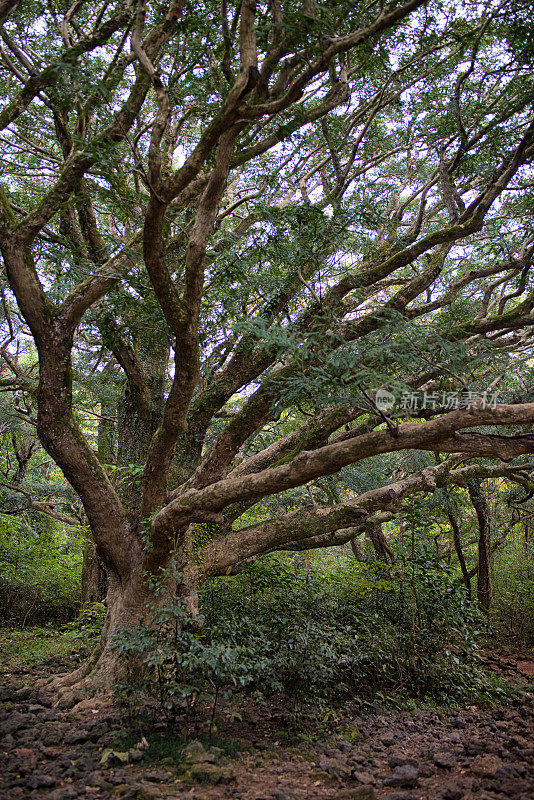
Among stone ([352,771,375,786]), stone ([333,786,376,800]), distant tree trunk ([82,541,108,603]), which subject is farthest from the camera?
distant tree trunk ([82,541,108,603])

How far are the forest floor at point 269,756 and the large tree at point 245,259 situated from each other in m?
1.10

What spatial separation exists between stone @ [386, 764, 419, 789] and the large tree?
78.0 inches

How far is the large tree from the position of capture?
3.45 metres

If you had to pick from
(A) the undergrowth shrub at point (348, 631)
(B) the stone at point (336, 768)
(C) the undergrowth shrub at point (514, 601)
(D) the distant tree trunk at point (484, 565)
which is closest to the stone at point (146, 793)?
(B) the stone at point (336, 768)

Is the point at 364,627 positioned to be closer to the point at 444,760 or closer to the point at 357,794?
the point at 444,760

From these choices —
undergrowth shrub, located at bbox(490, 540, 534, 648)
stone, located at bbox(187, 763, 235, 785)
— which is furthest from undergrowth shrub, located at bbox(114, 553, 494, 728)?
undergrowth shrub, located at bbox(490, 540, 534, 648)

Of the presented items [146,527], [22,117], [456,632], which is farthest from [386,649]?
[22,117]

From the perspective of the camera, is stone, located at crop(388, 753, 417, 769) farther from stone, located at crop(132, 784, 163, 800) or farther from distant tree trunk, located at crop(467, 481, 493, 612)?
distant tree trunk, located at crop(467, 481, 493, 612)

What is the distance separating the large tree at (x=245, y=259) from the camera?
3.45 metres

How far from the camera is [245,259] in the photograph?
4820mm

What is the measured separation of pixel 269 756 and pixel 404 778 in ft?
3.09

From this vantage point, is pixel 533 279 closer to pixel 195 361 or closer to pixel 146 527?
→ pixel 195 361

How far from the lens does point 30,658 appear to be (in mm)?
6285

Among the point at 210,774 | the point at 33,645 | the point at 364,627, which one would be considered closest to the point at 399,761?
the point at 210,774
